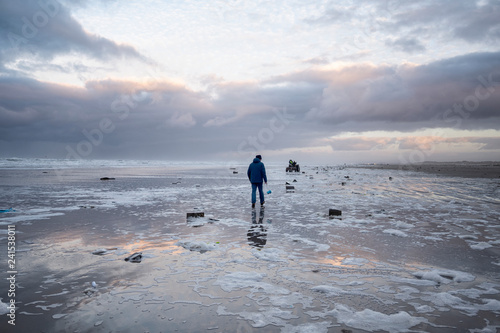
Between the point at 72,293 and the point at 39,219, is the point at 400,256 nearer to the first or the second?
the point at 72,293

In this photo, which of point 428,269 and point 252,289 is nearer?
point 252,289

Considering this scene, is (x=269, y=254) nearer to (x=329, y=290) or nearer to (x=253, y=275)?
(x=253, y=275)

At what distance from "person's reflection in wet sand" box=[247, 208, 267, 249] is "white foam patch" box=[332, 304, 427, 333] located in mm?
3409

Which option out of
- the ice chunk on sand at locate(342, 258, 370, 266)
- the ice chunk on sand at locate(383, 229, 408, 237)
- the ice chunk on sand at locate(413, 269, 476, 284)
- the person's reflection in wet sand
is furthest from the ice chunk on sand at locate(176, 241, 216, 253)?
the ice chunk on sand at locate(383, 229, 408, 237)

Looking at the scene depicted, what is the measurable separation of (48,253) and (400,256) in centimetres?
787

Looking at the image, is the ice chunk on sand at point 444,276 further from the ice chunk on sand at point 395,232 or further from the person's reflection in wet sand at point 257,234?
the person's reflection in wet sand at point 257,234

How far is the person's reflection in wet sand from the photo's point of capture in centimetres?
746

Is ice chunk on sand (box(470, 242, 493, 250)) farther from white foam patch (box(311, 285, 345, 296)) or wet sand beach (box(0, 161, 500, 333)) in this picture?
white foam patch (box(311, 285, 345, 296))

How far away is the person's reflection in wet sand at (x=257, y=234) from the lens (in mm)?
7465

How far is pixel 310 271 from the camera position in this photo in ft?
18.0

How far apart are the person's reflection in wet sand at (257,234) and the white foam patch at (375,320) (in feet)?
11.2

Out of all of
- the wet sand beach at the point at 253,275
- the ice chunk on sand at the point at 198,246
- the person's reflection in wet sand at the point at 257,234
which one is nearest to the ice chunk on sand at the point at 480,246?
the wet sand beach at the point at 253,275

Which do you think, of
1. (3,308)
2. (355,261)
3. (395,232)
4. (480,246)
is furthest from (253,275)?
(480,246)

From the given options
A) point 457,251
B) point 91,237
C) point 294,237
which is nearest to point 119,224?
point 91,237
